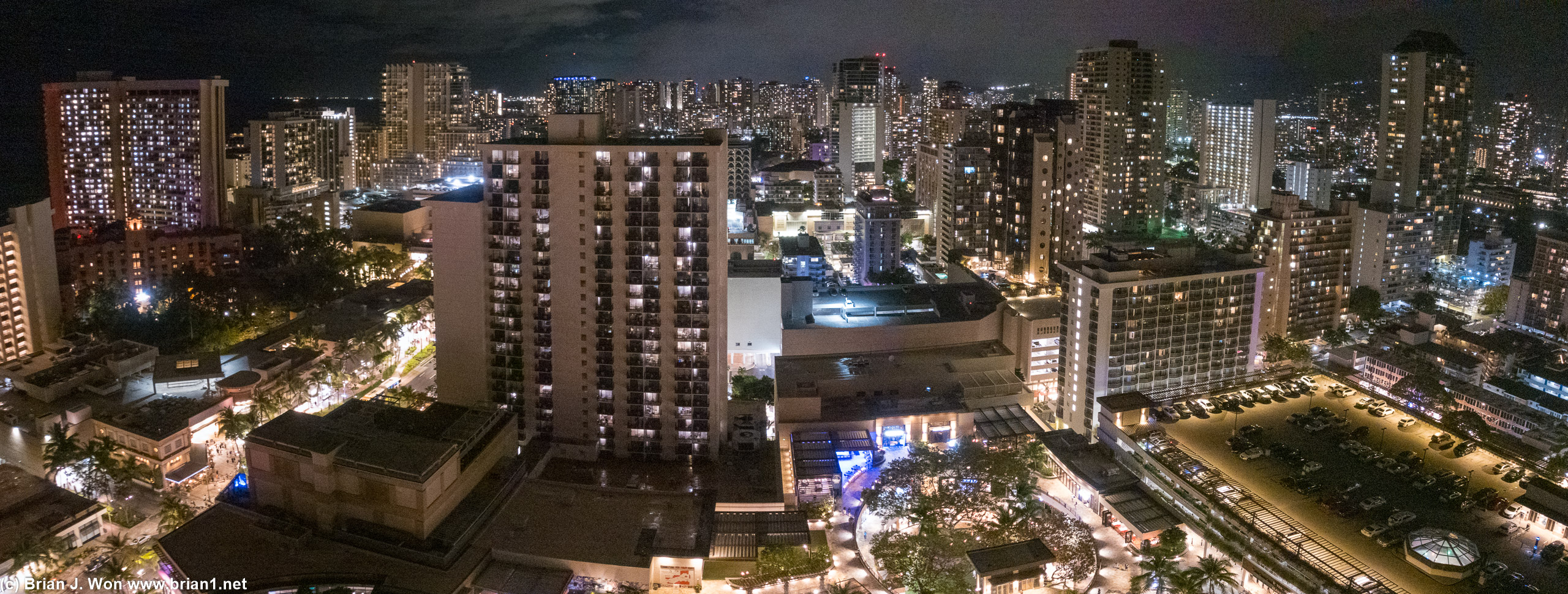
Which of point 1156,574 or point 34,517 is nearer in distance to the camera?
point 1156,574

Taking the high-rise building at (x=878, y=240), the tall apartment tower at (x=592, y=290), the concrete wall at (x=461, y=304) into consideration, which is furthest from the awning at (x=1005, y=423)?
the high-rise building at (x=878, y=240)

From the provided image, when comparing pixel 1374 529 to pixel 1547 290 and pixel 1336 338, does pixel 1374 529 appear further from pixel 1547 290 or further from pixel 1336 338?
pixel 1547 290

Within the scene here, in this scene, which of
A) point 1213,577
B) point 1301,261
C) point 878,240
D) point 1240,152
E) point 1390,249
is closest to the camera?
point 1213,577

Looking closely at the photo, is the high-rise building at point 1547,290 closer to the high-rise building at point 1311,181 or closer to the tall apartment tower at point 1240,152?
the high-rise building at point 1311,181

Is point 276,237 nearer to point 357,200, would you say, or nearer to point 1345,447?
point 357,200

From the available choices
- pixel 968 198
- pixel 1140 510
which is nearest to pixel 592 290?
pixel 1140 510

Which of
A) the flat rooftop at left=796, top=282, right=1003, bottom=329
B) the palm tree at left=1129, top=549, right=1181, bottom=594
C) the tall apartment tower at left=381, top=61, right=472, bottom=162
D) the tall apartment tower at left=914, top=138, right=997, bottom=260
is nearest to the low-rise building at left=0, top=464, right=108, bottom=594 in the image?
the flat rooftop at left=796, top=282, right=1003, bottom=329

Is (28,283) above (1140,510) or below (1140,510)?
above
